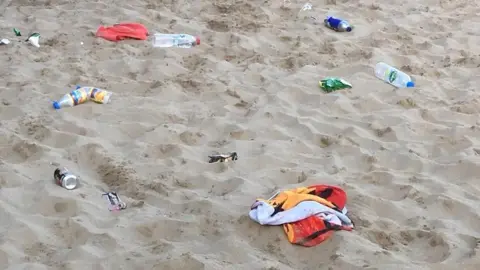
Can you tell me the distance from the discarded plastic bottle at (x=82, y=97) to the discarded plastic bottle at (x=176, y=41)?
1065mm

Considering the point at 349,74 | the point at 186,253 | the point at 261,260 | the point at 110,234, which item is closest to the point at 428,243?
the point at 261,260

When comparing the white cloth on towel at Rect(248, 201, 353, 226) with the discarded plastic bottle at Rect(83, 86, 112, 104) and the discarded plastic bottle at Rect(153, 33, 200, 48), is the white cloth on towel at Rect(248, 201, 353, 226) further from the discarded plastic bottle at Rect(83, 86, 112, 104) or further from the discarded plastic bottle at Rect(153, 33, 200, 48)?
the discarded plastic bottle at Rect(153, 33, 200, 48)

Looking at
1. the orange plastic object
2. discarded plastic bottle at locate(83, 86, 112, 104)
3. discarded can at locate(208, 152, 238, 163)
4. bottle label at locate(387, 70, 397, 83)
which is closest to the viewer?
discarded can at locate(208, 152, 238, 163)

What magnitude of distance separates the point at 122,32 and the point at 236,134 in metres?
2.04

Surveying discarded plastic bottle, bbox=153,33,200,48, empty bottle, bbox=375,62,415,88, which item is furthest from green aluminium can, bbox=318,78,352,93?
discarded plastic bottle, bbox=153,33,200,48

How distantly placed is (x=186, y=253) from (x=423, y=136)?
6.15 ft

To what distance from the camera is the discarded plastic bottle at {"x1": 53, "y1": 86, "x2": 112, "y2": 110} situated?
176 inches

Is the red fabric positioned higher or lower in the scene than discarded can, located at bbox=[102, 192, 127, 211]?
higher

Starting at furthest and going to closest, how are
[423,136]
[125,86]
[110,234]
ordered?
[125,86] < [423,136] < [110,234]

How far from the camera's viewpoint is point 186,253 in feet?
9.79

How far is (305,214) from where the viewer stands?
3.15 metres

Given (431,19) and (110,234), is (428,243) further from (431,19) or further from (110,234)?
(431,19)

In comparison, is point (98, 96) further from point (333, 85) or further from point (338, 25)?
point (338, 25)

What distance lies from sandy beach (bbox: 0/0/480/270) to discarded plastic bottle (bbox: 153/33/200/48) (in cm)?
13
